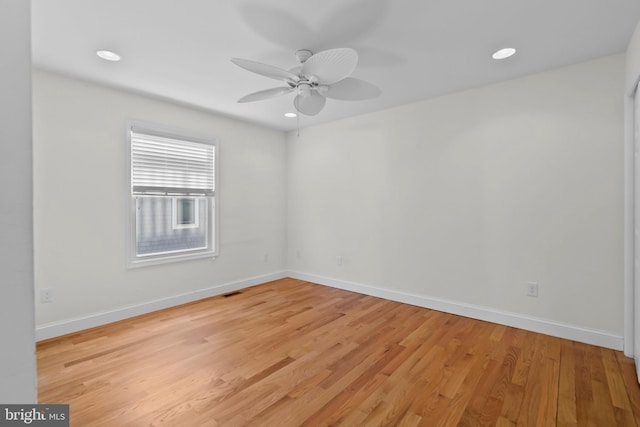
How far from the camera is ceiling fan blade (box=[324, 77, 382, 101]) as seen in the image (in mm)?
2355

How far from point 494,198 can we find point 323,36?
232 cm

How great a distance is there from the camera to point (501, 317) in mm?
3021

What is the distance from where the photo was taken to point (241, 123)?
436cm

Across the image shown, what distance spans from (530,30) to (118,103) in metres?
3.83

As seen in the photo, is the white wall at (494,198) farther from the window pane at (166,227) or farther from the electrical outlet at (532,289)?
the window pane at (166,227)

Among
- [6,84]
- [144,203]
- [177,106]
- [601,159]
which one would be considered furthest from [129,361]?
[601,159]

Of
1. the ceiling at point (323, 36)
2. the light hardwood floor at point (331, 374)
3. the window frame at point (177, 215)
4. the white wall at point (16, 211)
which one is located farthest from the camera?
the window frame at point (177, 215)

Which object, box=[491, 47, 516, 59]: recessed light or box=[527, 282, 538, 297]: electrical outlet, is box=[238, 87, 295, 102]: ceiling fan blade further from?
box=[527, 282, 538, 297]: electrical outlet

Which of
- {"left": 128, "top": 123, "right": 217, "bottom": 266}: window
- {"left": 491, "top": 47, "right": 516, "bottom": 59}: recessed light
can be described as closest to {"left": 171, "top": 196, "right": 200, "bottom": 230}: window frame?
{"left": 128, "top": 123, "right": 217, "bottom": 266}: window

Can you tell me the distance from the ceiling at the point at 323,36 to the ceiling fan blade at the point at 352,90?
0.94 feet

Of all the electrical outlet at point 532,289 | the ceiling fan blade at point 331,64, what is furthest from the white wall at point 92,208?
the electrical outlet at point 532,289

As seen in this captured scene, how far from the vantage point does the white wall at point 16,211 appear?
0.55 m

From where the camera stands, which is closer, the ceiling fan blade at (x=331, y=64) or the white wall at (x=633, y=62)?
the ceiling fan blade at (x=331, y=64)

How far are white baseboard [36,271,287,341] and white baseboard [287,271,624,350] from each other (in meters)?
A: 1.58
